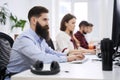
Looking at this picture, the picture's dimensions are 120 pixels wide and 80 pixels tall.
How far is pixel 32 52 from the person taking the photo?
178 cm

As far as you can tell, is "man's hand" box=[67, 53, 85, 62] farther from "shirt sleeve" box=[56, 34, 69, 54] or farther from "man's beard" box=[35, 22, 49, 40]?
"shirt sleeve" box=[56, 34, 69, 54]

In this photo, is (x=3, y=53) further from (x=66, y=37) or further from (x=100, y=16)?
(x=100, y=16)

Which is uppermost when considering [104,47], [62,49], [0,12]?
[0,12]

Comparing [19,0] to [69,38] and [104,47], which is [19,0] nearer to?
[69,38]

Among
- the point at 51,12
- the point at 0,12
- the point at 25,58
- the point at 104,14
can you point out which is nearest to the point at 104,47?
the point at 25,58

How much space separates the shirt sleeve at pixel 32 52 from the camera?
1780 mm

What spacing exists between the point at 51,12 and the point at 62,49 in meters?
3.21

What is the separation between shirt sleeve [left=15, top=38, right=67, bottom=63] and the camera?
1780mm

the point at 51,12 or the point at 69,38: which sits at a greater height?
the point at 51,12

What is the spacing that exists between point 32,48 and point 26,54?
3.3 inches

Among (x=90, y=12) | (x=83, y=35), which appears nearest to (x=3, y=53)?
(x=83, y=35)

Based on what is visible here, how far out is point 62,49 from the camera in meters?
3.13

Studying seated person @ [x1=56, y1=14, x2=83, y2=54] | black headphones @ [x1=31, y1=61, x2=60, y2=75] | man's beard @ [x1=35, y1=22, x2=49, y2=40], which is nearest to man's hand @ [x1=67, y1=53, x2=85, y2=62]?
man's beard @ [x1=35, y1=22, x2=49, y2=40]

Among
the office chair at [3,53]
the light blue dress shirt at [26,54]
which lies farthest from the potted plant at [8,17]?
the light blue dress shirt at [26,54]
